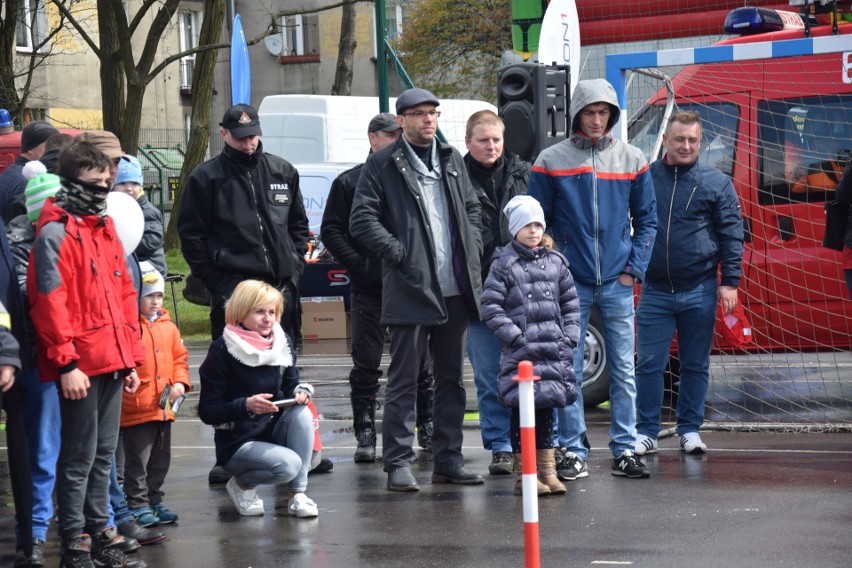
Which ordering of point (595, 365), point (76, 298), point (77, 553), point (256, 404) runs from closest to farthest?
1. point (76, 298)
2. point (77, 553)
3. point (256, 404)
4. point (595, 365)

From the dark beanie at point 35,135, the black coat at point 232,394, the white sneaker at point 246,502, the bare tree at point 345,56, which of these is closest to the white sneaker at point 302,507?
the white sneaker at point 246,502

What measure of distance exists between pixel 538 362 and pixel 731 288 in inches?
66.9

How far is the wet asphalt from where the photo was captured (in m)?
6.34

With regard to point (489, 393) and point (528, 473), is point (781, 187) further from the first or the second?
point (528, 473)

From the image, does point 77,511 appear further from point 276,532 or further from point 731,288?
point 731,288

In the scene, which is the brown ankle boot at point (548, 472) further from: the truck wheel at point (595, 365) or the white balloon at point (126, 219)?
the truck wheel at point (595, 365)

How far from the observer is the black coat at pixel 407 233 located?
7844mm

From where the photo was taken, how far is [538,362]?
7.62 metres

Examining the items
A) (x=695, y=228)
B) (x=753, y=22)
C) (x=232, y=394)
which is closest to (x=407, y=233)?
(x=232, y=394)

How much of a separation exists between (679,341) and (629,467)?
1.24 metres

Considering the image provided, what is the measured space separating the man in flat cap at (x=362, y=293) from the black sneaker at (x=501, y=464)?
Answer: 907 mm

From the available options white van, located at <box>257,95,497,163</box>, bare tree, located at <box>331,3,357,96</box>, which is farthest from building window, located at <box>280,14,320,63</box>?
white van, located at <box>257,95,497,163</box>

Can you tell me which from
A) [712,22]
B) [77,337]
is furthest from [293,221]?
[712,22]

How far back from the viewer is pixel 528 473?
17.1 feet
